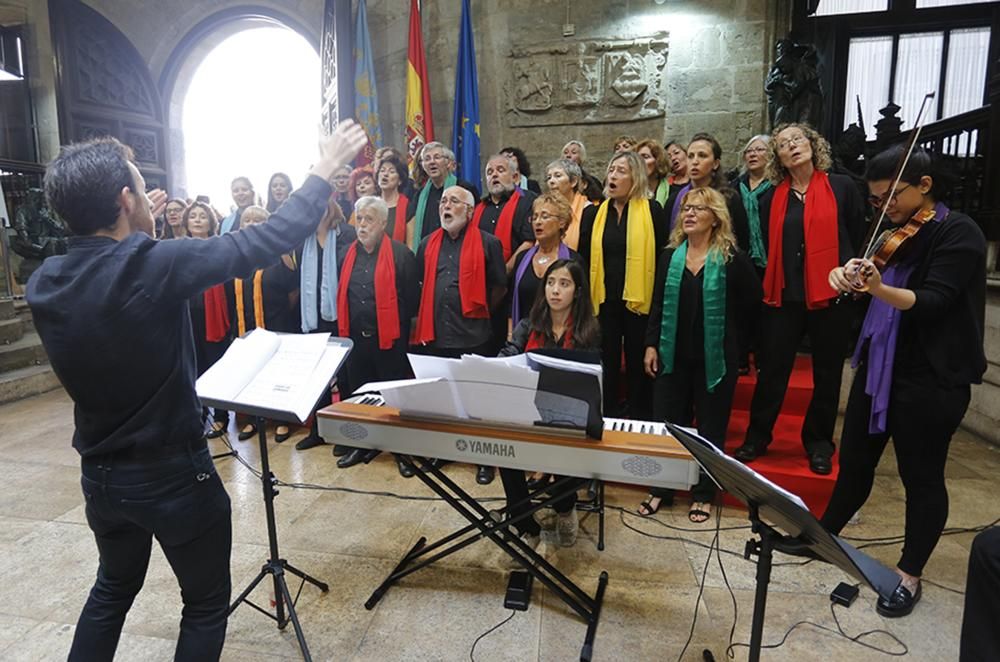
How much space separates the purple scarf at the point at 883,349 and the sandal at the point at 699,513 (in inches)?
38.5

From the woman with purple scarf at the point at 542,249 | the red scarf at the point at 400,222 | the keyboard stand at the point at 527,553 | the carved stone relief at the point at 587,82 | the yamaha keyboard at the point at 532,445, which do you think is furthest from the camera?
the carved stone relief at the point at 587,82

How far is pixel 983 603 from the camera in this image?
1.30m

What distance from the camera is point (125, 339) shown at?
127 centimetres

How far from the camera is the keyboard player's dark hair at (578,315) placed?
8.66 feet

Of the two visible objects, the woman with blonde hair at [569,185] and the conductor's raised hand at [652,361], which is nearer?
the conductor's raised hand at [652,361]

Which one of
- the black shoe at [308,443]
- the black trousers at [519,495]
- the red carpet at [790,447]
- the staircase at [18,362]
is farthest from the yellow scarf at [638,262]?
the staircase at [18,362]

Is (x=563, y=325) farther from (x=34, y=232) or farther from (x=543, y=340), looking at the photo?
(x=34, y=232)

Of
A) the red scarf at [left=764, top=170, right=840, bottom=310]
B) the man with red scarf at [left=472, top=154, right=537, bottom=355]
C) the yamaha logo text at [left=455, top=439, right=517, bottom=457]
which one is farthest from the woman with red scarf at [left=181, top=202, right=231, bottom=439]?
the red scarf at [left=764, top=170, right=840, bottom=310]

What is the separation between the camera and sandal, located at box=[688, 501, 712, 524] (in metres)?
2.86

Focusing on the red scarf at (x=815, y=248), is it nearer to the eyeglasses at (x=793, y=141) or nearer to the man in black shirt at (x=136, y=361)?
the eyeglasses at (x=793, y=141)

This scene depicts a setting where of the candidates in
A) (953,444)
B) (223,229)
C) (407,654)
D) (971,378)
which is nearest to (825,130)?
(953,444)

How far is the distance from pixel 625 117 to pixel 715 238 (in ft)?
13.9

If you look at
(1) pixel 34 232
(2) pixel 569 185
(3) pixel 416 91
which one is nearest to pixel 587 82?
(3) pixel 416 91

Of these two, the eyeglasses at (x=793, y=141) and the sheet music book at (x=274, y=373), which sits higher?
the eyeglasses at (x=793, y=141)
